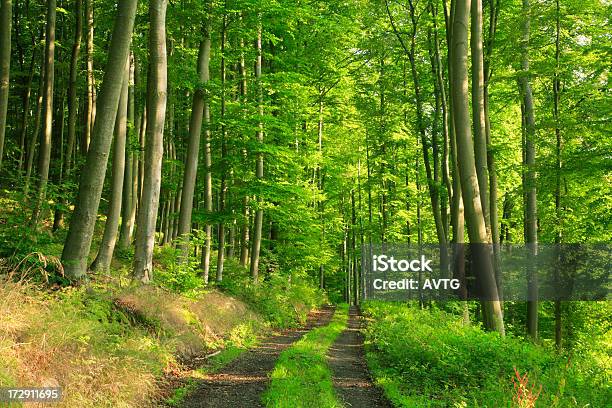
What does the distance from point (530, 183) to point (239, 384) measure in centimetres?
1095

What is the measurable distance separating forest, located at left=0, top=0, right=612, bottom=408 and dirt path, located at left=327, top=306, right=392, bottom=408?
0.08 meters

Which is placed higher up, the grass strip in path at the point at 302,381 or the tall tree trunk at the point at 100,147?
the tall tree trunk at the point at 100,147

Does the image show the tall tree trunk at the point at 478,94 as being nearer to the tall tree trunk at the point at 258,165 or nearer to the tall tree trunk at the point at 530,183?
the tall tree trunk at the point at 530,183

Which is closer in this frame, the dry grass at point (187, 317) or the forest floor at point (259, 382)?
the forest floor at point (259, 382)

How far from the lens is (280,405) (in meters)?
7.08

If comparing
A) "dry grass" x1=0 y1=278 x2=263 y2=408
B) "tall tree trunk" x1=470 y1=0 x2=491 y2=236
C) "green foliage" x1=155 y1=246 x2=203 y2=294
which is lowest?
"dry grass" x1=0 y1=278 x2=263 y2=408

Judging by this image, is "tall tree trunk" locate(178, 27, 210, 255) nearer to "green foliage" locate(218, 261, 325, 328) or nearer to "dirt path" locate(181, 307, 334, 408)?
"green foliage" locate(218, 261, 325, 328)

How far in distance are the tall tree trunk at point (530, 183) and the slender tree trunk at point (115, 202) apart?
11.0 meters

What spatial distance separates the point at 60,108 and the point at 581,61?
21268 mm

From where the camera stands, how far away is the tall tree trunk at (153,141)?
459 inches

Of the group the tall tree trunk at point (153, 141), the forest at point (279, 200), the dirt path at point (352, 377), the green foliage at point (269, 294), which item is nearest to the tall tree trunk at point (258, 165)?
the forest at point (279, 200)

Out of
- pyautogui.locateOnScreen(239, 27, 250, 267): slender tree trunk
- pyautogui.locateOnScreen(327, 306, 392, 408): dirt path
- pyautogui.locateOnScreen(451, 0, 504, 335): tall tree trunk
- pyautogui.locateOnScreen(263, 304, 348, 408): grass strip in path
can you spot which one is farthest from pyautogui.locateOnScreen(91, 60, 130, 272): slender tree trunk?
pyautogui.locateOnScreen(451, 0, 504, 335): tall tree trunk

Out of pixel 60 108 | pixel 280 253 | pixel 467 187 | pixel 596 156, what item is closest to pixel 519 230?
pixel 280 253

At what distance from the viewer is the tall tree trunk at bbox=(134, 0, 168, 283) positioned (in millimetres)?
11648
